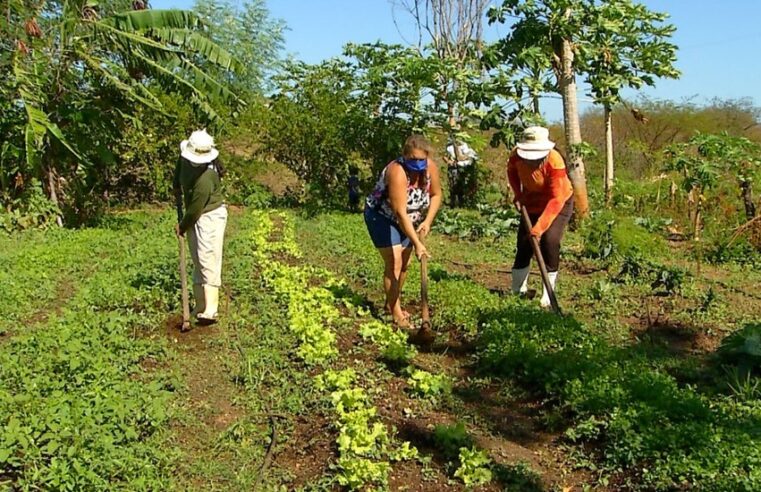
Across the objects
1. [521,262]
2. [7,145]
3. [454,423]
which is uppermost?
[7,145]

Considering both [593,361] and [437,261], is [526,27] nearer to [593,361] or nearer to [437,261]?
[437,261]

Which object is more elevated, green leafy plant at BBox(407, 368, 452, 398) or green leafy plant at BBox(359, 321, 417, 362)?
green leafy plant at BBox(359, 321, 417, 362)

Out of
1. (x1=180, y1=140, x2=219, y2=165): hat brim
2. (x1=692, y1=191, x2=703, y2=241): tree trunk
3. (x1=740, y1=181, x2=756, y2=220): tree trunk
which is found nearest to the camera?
(x1=180, y1=140, x2=219, y2=165): hat brim

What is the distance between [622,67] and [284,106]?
822cm

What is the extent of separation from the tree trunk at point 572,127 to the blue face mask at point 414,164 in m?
5.18

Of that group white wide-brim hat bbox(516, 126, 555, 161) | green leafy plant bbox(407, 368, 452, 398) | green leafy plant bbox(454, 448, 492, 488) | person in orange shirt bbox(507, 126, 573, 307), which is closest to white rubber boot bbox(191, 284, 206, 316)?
green leafy plant bbox(407, 368, 452, 398)

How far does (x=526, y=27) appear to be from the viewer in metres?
10.7

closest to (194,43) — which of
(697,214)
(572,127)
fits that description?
(572,127)

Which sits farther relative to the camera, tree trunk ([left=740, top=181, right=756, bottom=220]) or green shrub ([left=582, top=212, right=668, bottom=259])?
tree trunk ([left=740, top=181, right=756, bottom=220])

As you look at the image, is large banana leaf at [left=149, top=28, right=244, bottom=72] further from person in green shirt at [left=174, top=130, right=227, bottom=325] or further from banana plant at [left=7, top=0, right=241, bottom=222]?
person in green shirt at [left=174, top=130, right=227, bottom=325]

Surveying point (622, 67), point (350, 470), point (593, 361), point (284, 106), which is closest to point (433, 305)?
point (593, 361)

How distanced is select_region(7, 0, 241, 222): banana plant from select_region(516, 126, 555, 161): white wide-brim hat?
7796 mm

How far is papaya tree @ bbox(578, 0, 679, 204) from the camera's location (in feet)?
34.9

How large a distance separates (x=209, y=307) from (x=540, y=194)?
134 inches
